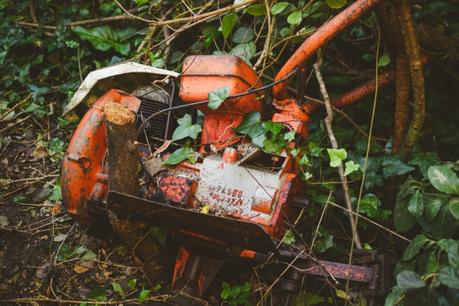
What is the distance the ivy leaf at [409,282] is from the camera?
4.65 feet

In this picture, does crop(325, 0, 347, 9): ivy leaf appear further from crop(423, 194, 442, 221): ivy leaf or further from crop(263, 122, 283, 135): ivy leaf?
crop(423, 194, 442, 221): ivy leaf

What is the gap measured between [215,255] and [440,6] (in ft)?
5.67

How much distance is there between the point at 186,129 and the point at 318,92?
1.02 meters

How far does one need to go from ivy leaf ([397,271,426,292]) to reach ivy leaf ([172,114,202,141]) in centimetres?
107

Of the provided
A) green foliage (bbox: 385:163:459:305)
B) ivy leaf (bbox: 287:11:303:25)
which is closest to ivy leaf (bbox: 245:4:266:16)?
ivy leaf (bbox: 287:11:303:25)

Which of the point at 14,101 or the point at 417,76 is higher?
the point at 417,76

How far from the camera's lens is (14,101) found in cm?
323

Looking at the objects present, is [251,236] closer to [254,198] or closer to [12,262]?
[254,198]

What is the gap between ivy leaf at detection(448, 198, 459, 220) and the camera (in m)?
1.63

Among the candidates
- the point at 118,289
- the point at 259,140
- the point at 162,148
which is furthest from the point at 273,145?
the point at 118,289

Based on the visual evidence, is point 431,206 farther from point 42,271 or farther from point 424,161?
point 42,271

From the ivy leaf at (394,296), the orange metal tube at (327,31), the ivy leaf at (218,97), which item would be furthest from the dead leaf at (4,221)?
the ivy leaf at (394,296)

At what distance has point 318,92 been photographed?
2.72 metres

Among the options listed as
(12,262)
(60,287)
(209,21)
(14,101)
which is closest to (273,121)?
(209,21)
